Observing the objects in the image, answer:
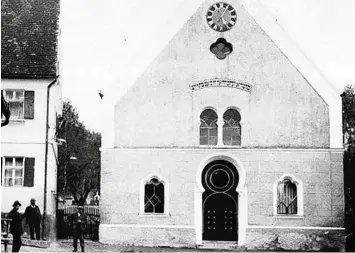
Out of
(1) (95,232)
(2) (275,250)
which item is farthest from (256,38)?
(1) (95,232)

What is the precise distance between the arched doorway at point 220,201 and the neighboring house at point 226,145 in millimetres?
41

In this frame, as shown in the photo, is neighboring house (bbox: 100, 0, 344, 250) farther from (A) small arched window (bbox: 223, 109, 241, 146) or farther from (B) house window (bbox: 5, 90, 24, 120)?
(B) house window (bbox: 5, 90, 24, 120)

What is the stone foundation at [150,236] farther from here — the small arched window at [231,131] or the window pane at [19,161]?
the window pane at [19,161]

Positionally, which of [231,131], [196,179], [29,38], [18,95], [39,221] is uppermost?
[29,38]

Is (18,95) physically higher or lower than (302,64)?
lower

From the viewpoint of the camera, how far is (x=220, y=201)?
24.9m

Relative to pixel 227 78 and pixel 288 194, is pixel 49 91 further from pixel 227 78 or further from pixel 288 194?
pixel 288 194

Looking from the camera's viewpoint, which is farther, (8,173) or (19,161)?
(19,161)

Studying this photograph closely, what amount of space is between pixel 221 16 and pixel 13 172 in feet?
35.0

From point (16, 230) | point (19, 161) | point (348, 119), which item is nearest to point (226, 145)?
point (19, 161)

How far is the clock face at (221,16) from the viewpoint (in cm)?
2509

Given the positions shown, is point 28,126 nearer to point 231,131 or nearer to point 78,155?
point 231,131

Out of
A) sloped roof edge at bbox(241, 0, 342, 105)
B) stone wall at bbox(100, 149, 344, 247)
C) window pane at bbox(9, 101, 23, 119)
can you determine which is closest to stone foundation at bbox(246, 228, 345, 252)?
stone wall at bbox(100, 149, 344, 247)

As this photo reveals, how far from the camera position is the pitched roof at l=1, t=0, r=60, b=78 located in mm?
25391
